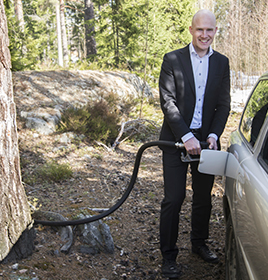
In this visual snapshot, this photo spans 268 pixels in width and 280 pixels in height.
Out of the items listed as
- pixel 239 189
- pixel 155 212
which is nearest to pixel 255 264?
pixel 239 189

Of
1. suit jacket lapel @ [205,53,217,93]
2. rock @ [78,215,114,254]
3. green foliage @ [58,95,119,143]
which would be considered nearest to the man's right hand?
suit jacket lapel @ [205,53,217,93]

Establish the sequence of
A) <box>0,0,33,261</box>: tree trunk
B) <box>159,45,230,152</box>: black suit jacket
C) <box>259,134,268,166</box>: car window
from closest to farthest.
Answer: <box>259,134,268,166</box>: car window, <box>0,0,33,261</box>: tree trunk, <box>159,45,230,152</box>: black suit jacket

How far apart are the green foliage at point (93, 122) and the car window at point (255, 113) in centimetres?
446

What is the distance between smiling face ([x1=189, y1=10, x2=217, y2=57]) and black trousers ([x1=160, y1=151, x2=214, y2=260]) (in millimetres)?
993

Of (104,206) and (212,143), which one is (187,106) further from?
(104,206)

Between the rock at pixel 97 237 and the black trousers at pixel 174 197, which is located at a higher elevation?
the black trousers at pixel 174 197

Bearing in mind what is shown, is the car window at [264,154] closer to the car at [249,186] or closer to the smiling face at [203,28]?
the car at [249,186]

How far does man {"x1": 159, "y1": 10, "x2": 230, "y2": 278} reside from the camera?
104 inches

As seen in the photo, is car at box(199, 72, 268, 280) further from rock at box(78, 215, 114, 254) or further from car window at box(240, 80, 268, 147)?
rock at box(78, 215, 114, 254)

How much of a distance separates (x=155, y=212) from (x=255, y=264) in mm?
2894

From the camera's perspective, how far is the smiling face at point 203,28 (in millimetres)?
2570

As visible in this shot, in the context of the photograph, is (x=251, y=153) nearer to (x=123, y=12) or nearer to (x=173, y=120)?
(x=173, y=120)

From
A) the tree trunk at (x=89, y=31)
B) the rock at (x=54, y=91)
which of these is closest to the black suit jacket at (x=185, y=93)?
the rock at (x=54, y=91)

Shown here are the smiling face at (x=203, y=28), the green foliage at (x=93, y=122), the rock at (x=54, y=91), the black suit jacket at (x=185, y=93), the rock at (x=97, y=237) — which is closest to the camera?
the smiling face at (x=203, y=28)
